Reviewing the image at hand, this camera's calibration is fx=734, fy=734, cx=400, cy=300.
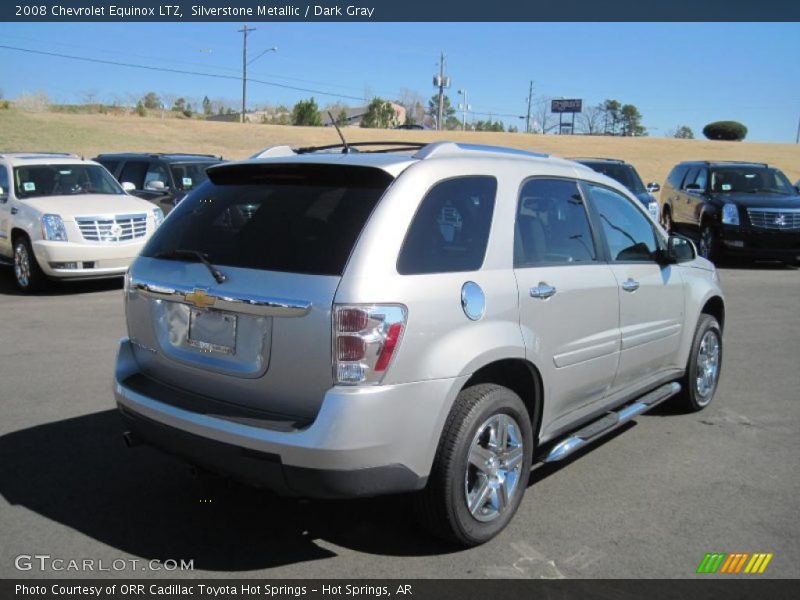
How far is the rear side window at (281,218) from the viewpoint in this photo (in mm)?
3242

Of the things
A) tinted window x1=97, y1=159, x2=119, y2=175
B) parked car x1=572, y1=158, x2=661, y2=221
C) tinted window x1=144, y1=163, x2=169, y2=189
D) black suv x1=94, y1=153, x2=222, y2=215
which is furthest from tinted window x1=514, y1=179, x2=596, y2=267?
tinted window x1=97, y1=159, x2=119, y2=175

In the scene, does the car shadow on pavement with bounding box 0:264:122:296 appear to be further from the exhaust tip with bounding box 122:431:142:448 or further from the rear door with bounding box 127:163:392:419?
the rear door with bounding box 127:163:392:419

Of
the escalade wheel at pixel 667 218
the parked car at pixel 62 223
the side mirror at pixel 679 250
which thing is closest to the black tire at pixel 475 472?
the side mirror at pixel 679 250

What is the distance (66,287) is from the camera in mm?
11219

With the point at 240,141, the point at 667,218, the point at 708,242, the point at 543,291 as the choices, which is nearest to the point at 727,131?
the point at 240,141

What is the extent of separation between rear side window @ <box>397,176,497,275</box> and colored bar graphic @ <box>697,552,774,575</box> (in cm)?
177

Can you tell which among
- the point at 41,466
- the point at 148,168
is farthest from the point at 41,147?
the point at 41,466

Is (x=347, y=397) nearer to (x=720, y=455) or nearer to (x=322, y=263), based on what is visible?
(x=322, y=263)

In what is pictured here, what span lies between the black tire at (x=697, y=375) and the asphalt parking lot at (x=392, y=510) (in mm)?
122

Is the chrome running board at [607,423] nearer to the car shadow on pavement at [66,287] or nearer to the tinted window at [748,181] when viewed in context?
the car shadow on pavement at [66,287]

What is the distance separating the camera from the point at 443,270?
3.36m

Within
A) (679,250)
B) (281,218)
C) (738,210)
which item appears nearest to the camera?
(281,218)

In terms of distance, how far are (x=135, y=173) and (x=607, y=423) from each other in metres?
12.3

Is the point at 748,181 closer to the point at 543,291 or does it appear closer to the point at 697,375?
the point at 697,375
